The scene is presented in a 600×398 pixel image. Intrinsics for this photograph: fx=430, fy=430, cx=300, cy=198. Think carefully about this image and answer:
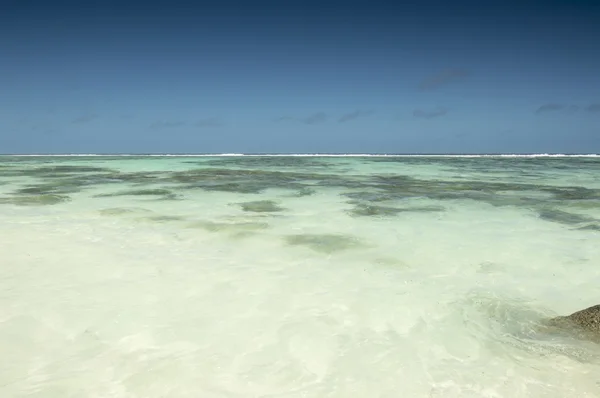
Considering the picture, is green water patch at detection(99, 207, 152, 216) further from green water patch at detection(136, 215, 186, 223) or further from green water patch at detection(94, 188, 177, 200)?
green water patch at detection(94, 188, 177, 200)

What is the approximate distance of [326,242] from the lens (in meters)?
6.80

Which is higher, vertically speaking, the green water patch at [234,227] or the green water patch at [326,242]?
the green water patch at [234,227]

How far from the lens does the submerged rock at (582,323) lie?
3.53 m

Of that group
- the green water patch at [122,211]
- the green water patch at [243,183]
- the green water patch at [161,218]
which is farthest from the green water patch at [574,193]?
the green water patch at [122,211]

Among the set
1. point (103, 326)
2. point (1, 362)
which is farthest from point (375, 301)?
point (1, 362)

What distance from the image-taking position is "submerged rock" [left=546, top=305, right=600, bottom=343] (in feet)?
11.6

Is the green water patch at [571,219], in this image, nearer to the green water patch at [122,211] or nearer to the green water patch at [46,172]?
the green water patch at [122,211]

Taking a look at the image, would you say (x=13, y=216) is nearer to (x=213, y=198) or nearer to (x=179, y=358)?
(x=213, y=198)

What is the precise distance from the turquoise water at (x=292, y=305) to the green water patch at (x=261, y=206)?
3.82ft

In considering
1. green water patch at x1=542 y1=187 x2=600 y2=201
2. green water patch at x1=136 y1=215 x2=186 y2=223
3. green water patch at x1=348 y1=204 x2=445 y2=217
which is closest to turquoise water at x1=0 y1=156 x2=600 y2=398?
green water patch at x1=136 y1=215 x2=186 y2=223

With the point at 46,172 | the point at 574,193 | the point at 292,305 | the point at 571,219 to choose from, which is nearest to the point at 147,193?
the point at 292,305

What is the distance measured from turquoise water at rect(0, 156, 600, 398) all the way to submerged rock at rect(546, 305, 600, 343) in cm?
16

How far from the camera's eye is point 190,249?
20.5 ft

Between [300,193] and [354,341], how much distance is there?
10.00 meters
